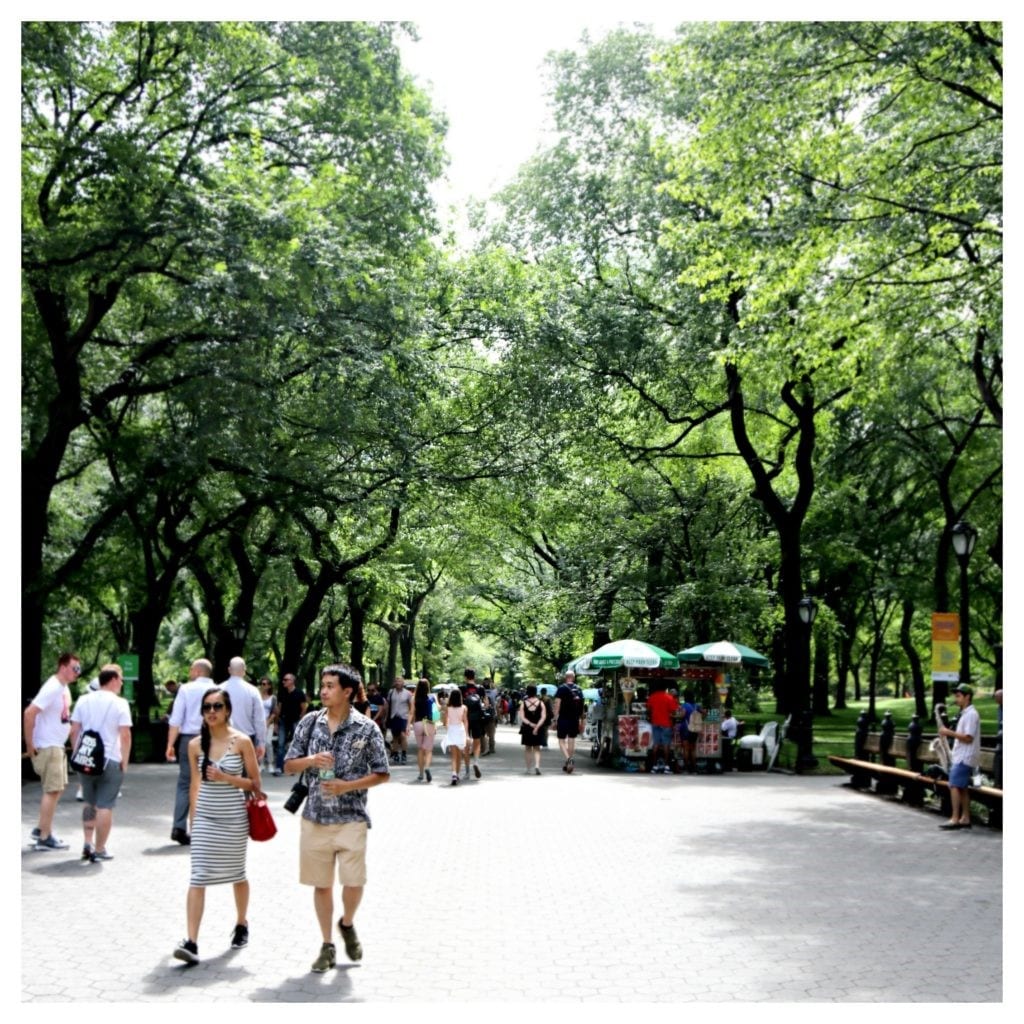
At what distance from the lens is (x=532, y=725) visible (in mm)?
22031

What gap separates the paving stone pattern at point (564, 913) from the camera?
6449 mm

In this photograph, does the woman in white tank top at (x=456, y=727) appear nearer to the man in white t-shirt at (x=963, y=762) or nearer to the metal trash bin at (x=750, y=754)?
the metal trash bin at (x=750, y=754)

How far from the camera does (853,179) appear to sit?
15797 mm

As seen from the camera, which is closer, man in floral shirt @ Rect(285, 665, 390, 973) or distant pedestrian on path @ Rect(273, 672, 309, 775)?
man in floral shirt @ Rect(285, 665, 390, 973)

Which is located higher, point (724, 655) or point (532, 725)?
point (724, 655)

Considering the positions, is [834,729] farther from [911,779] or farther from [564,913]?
→ [564,913]

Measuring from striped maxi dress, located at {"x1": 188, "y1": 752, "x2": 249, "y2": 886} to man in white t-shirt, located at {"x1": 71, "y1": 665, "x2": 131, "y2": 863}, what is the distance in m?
3.68

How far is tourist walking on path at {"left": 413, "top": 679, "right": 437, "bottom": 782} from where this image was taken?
67.5ft

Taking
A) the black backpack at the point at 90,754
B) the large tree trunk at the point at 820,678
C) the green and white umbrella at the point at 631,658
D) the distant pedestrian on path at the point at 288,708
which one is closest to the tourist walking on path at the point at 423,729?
the distant pedestrian on path at the point at 288,708

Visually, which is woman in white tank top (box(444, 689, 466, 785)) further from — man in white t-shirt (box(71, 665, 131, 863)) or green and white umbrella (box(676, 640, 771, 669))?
man in white t-shirt (box(71, 665, 131, 863))

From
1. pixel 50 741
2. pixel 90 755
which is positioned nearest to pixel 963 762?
pixel 90 755

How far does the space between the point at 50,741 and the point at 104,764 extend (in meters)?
1.34

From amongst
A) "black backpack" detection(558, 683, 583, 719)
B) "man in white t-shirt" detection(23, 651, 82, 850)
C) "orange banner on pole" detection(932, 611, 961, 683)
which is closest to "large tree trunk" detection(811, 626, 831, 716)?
"black backpack" detection(558, 683, 583, 719)
